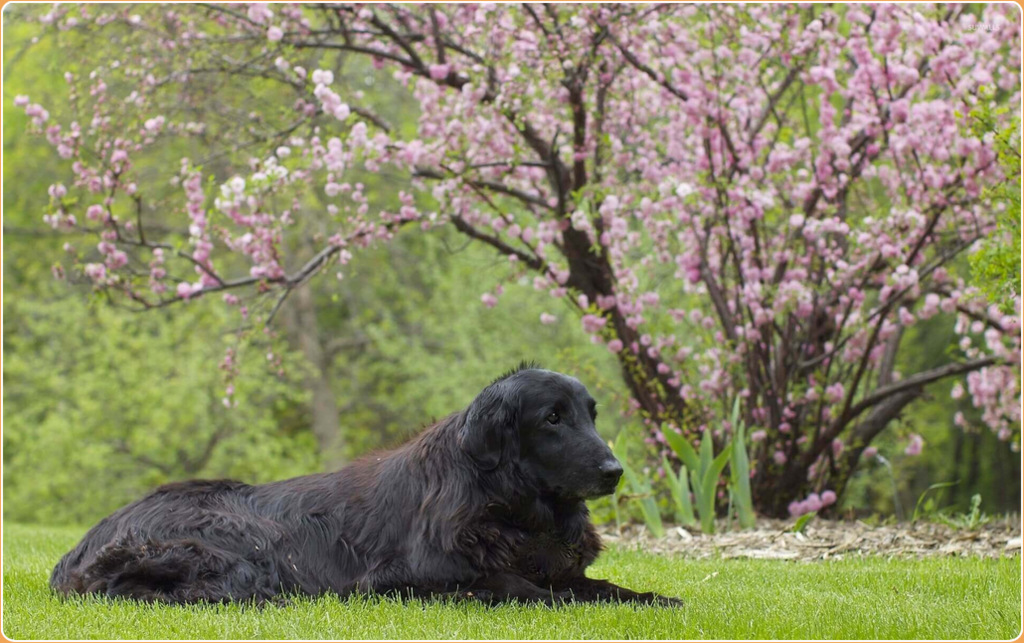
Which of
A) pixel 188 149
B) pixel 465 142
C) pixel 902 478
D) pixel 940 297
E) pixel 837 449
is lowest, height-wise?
pixel 902 478

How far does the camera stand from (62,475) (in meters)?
16.7

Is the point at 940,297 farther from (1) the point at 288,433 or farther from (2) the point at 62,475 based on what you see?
(1) the point at 288,433

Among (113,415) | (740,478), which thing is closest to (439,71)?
(740,478)

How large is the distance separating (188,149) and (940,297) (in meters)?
13.2

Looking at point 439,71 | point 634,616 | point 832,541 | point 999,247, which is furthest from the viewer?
Answer: point 439,71

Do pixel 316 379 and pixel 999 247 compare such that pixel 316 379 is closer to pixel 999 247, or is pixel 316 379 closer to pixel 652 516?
pixel 652 516

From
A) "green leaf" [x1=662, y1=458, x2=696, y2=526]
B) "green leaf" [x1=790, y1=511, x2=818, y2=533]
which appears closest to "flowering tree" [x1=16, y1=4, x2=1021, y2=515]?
"green leaf" [x1=662, y1=458, x2=696, y2=526]

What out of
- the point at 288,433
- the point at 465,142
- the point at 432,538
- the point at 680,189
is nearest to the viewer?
the point at 432,538

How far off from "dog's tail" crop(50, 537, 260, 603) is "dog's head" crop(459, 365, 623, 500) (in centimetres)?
112

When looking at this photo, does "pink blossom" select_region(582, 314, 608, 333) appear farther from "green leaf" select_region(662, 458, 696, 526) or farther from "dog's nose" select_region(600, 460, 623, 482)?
"dog's nose" select_region(600, 460, 623, 482)

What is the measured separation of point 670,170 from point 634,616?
5.80 metres

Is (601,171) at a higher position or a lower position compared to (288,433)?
higher

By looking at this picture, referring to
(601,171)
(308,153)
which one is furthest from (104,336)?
(601,171)

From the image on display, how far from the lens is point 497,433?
450 centimetres
